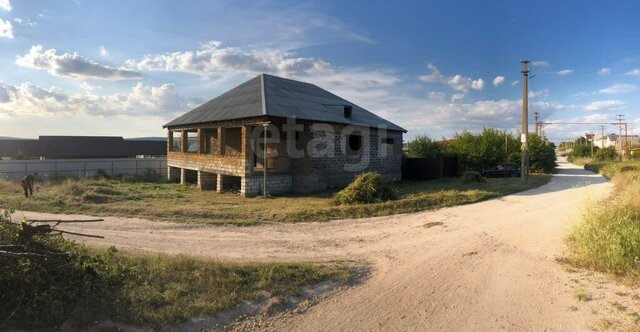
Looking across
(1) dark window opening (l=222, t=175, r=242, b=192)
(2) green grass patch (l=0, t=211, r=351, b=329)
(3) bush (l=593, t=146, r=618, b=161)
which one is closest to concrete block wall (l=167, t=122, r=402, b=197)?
(1) dark window opening (l=222, t=175, r=242, b=192)

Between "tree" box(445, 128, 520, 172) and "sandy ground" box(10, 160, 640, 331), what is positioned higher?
"tree" box(445, 128, 520, 172)

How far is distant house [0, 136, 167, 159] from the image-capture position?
1508 inches

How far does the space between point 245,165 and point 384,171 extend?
9959 mm

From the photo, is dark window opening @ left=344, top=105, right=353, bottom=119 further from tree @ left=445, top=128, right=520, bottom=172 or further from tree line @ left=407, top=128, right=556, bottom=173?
tree @ left=445, top=128, right=520, bottom=172

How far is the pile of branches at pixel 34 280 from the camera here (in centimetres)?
451

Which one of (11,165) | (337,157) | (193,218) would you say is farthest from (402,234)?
(11,165)

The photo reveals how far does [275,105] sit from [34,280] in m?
15.1

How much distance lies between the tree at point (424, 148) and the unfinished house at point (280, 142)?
5055 millimetres

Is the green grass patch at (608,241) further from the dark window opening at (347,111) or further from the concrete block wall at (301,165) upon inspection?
the dark window opening at (347,111)

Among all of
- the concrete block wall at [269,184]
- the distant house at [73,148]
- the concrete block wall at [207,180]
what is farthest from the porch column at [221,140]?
the distant house at [73,148]

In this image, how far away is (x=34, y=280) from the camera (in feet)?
15.5

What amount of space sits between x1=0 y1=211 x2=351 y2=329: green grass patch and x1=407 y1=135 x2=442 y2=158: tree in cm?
2490

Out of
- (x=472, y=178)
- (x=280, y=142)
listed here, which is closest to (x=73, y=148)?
(x=280, y=142)

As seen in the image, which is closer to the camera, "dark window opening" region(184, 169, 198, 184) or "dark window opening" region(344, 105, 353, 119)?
"dark window opening" region(344, 105, 353, 119)
